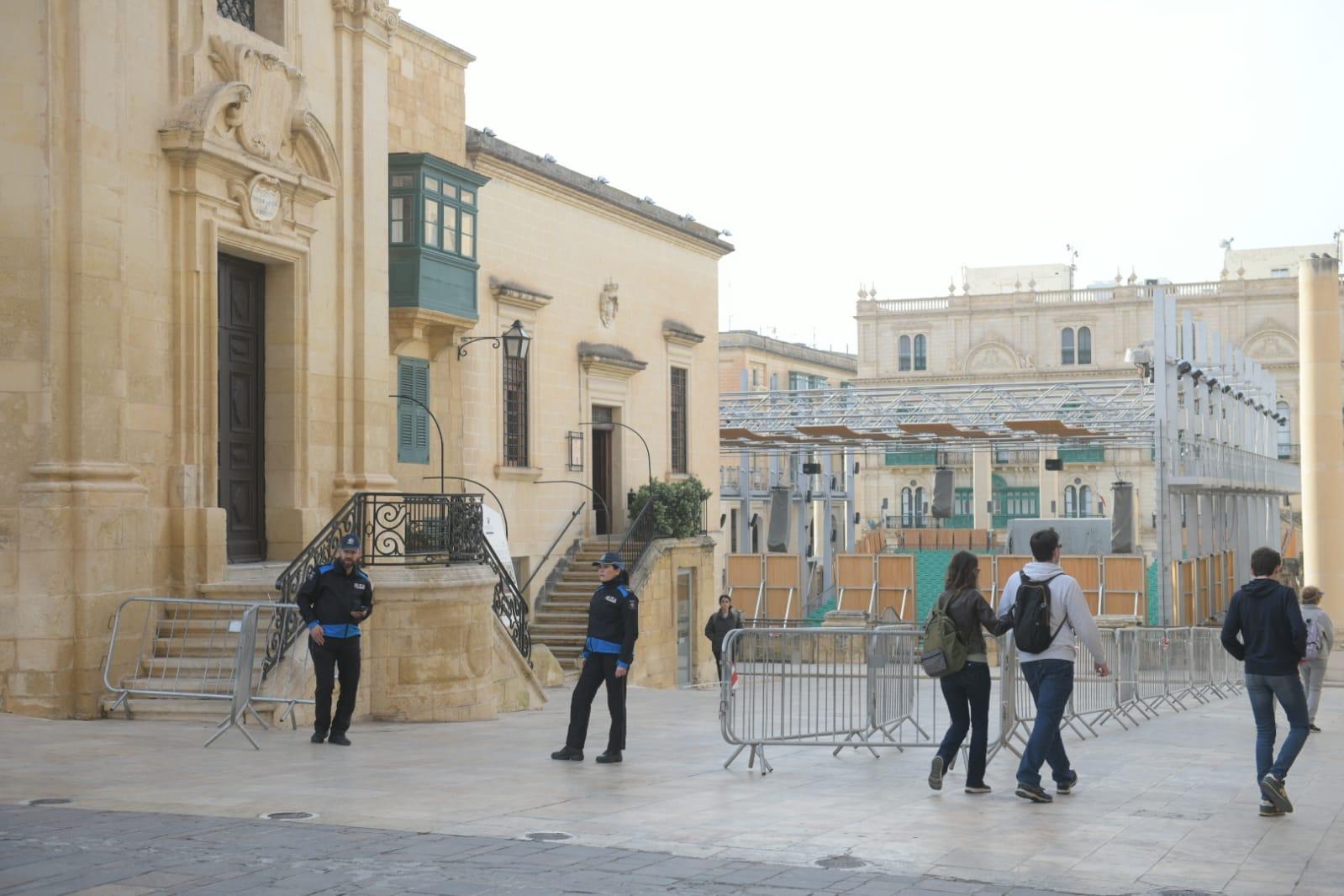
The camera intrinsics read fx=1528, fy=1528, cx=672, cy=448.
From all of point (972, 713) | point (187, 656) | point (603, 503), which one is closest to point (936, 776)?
point (972, 713)

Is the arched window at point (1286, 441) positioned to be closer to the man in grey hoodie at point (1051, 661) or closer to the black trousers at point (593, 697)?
the black trousers at point (593, 697)

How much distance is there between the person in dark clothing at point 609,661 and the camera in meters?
10.9

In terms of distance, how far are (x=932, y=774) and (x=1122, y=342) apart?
70.9 metres

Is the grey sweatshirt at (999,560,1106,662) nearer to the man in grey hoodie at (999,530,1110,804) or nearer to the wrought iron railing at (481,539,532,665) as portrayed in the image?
the man in grey hoodie at (999,530,1110,804)

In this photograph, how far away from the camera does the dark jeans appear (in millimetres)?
9289

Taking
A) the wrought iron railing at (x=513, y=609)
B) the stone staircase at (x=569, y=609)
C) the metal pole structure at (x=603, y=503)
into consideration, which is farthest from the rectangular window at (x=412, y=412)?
the wrought iron railing at (x=513, y=609)

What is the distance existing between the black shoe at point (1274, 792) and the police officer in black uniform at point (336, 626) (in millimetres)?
6609

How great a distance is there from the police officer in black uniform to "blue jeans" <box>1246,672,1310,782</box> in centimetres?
652

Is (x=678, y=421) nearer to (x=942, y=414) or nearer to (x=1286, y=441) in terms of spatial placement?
(x=942, y=414)

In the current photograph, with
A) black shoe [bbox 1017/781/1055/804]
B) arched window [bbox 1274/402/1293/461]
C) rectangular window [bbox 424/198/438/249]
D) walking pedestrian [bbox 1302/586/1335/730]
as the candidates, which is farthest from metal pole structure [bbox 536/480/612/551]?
arched window [bbox 1274/402/1293/461]

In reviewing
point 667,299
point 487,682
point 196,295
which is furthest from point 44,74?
point 667,299

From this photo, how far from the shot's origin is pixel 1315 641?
13289 millimetres

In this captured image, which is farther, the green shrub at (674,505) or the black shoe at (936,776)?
the green shrub at (674,505)

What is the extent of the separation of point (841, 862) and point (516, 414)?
18842 millimetres
